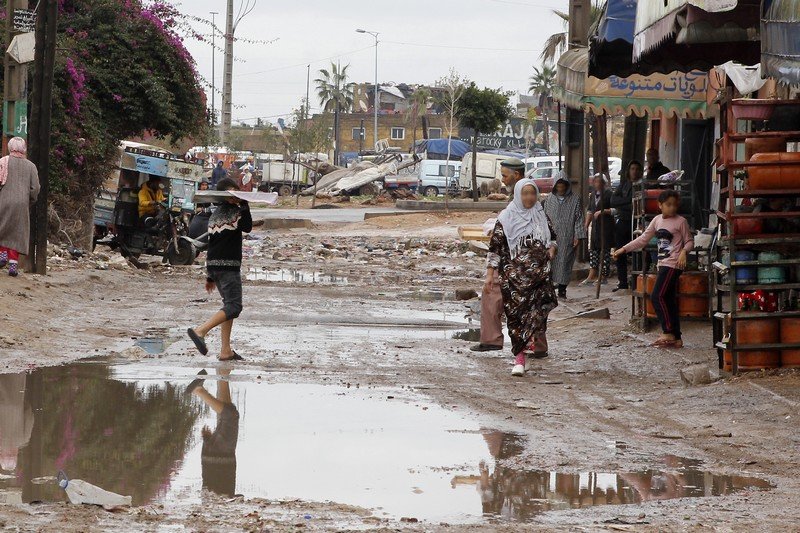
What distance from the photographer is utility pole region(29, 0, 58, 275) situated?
17.5 meters

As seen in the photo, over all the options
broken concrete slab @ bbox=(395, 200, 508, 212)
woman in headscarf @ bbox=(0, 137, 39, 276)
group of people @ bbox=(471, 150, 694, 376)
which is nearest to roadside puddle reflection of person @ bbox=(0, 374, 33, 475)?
group of people @ bbox=(471, 150, 694, 376)

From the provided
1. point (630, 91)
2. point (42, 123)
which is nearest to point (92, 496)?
point (630, 91)

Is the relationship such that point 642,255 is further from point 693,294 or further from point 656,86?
point 656,86

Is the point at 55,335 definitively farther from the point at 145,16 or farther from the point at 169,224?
the point at 145,16

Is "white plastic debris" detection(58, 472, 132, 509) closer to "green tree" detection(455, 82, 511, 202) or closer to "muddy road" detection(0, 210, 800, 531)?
"muddy road" detection(0, 210, 800, 531)

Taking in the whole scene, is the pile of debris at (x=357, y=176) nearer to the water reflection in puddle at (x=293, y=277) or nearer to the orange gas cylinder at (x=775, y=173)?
the water reflection in puddle at (x=293, y=277)

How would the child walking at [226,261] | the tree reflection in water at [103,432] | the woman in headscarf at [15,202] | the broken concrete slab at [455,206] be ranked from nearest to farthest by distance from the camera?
the tree reflection in water at [103,432]
the child walking at [226,261]
the woman in headscarf at [15,202]
the broken concrete slab at [455,206]

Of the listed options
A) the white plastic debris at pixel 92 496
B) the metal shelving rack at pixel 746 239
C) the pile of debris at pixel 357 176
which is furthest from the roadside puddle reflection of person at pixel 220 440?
the pile of debris at pixel 357 176

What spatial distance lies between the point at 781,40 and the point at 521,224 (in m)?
3.86

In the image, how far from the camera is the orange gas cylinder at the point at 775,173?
9938mm

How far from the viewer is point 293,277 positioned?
74.5 ft

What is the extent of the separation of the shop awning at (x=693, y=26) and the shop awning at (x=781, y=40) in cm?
66

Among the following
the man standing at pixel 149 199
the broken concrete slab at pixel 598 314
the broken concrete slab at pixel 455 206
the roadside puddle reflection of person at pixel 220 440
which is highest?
the broken concrete slab at pixel 455 206

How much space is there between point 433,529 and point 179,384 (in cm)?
461
